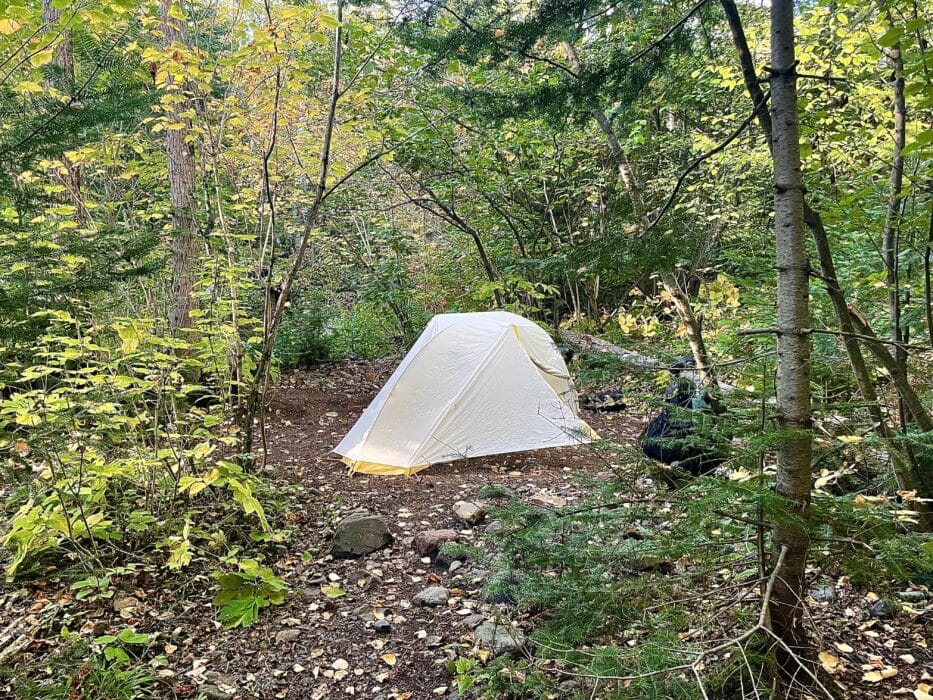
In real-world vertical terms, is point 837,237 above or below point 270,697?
above

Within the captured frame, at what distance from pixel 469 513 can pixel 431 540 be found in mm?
427

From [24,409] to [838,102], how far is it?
7.46 m

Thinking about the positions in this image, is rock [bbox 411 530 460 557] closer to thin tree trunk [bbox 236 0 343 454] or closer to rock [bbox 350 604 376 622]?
rock [bbox 350 604 376 622]

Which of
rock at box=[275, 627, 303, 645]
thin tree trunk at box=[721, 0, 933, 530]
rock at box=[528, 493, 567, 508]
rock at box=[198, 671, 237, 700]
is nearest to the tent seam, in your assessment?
rock at box=[528, 493, 567, 508]

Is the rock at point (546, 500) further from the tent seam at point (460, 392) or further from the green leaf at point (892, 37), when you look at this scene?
the green leaf at point (892, 37)

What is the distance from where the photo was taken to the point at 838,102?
584 centimetres

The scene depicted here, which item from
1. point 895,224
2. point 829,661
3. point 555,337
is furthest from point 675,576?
point 555,337

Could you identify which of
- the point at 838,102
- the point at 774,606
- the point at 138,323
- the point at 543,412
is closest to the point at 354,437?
the point at 543,412

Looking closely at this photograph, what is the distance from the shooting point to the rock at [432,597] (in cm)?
313

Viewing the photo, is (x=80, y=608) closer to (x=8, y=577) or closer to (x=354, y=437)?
(x=8, y=577)

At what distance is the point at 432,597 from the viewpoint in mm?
3162

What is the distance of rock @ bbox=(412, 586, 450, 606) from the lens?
313cm

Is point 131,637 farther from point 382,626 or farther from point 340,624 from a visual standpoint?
point 382,626

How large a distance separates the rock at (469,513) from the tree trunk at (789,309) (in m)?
2.56
